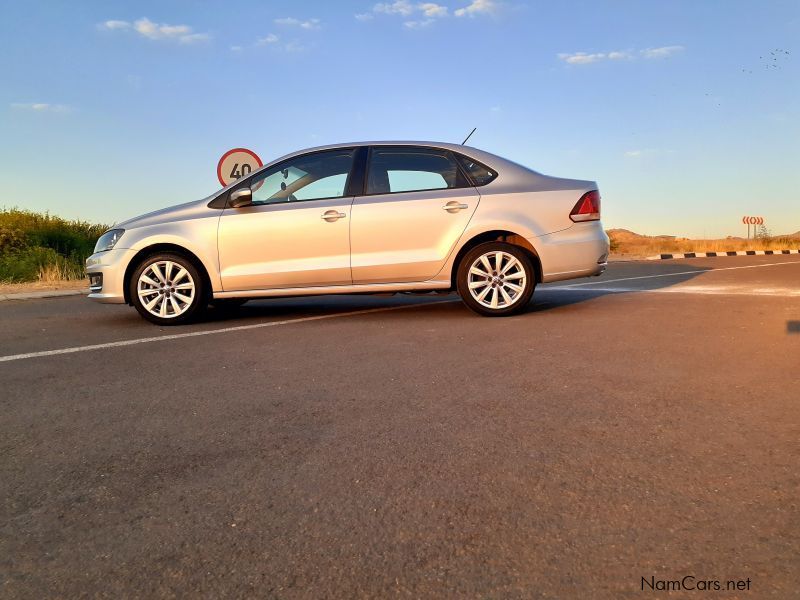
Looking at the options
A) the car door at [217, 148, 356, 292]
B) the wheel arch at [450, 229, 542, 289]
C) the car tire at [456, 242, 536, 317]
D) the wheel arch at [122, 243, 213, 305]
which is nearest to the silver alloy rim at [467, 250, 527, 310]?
the car tire at [456, 242, 536, 317]

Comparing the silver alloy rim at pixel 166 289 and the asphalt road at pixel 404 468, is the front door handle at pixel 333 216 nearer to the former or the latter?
the silver alloy rim at pixel 166 289

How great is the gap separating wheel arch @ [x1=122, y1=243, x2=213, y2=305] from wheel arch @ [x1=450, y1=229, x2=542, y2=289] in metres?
2.58

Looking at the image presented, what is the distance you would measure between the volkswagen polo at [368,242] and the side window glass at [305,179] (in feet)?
0.05

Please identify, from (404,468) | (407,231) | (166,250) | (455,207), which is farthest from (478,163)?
(404,468)

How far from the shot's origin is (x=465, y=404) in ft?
12.9

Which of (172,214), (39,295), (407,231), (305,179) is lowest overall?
(39,295)

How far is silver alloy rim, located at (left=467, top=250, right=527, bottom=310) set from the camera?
24.7ft

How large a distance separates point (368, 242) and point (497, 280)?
139 cm

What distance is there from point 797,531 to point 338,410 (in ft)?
7.35

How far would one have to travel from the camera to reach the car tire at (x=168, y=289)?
757 cm

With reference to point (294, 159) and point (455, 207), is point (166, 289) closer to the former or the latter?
point (294, 159)

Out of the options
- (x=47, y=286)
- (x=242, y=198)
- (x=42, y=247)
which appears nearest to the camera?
(x=242, y=198)

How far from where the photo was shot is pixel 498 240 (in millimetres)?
7594

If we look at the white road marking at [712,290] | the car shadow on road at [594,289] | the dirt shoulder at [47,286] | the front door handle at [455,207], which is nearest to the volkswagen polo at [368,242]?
the front door handle at [455,207]
